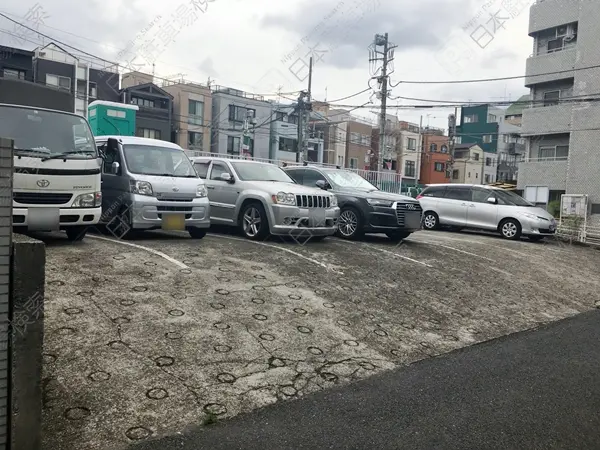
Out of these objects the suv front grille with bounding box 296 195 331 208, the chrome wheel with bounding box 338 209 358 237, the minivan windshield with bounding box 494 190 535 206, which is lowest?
the chrome wheel with bounding box 338 209 358 237

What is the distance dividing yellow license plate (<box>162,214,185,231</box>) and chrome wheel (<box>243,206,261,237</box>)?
1.43 m

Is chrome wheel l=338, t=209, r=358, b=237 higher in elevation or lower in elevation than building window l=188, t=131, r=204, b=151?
lower

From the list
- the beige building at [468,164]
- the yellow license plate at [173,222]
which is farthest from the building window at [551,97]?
the beige building at [468,164]

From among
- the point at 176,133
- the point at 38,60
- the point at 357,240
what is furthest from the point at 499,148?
the point at 357,240

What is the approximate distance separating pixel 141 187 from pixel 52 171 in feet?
5.35

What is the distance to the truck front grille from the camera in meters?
6.45

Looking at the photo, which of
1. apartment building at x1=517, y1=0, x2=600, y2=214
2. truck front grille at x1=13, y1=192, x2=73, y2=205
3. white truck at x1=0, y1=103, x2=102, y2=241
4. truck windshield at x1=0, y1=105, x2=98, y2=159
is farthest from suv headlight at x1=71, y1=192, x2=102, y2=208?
→ apartment building at x1=517, y1=0, x2=600, y2=214

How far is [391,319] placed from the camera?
6086 millimetres

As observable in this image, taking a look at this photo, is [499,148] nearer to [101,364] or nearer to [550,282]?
[550,282]

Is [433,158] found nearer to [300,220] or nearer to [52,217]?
[300,220]

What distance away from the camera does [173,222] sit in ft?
27.1

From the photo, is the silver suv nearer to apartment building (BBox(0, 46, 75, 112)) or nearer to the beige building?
apartment building (BBox(0, 46, 75, 112))

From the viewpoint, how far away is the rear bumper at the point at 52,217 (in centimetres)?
646

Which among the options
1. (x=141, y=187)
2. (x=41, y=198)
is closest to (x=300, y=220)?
(x=141, y=187)
